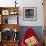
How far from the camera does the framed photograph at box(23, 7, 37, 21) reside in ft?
19.7

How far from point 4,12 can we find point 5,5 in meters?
0.34

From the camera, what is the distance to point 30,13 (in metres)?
6.04

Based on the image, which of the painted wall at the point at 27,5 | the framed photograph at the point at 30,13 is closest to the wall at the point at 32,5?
the painted wall at the point at 27,5

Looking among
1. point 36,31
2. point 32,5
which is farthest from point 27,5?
point 36,31

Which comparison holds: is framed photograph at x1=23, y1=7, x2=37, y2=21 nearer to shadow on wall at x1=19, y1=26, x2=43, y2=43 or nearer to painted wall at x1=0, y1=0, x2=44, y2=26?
painted wall at x1=0, y1=0, x2=44, y2=26

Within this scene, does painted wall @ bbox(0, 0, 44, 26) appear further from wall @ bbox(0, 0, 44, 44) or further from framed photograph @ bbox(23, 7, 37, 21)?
framed photograph @ bbox(23, 7, 37, 21)

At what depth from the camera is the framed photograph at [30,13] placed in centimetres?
599

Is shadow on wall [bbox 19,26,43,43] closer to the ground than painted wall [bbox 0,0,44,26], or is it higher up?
closer to the ground

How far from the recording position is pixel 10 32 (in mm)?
5887

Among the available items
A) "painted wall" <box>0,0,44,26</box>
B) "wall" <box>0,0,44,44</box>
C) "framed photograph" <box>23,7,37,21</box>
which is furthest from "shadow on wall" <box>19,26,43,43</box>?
"framed photograph" <box>23,7,37,21</box>

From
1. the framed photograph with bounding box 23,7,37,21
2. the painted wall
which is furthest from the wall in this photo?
the framed photograph with bounding box 23,7,37,21

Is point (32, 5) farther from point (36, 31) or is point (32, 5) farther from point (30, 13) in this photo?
point (36, 31)

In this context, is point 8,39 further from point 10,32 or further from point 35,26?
point 35,26

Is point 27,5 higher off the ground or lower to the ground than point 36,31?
higher
